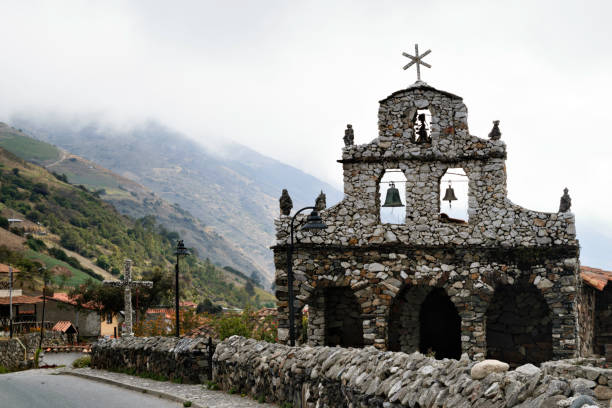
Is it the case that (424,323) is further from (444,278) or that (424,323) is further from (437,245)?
(437,245)

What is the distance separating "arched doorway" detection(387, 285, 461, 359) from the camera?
70.1ft

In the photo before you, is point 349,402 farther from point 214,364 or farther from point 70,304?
point 70,304

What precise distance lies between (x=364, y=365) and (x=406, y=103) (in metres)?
12.4

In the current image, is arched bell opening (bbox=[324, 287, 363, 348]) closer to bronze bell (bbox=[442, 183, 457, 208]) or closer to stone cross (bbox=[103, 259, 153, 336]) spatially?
bronze bell (bbox=[442, 183, 457, 208])

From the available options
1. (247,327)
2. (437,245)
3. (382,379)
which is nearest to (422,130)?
(437,245)

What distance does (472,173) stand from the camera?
65.6 feet

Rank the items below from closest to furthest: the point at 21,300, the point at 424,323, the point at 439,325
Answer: the point at 439,325 → the point at 424,323 → the point at 21,300

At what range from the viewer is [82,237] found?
132 m

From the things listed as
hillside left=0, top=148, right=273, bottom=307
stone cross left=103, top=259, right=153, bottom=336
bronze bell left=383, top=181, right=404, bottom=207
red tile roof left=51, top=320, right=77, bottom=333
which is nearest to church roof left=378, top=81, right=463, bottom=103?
bronze bell left=383, top=181, right=404, bottom=207

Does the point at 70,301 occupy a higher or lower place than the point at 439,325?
higher

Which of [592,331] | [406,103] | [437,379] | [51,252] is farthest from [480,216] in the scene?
[51,252]

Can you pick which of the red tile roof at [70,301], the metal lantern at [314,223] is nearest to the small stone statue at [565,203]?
the metal lantern at [314,223]

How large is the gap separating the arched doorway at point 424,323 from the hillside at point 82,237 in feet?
279

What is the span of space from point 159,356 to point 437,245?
9.04m
